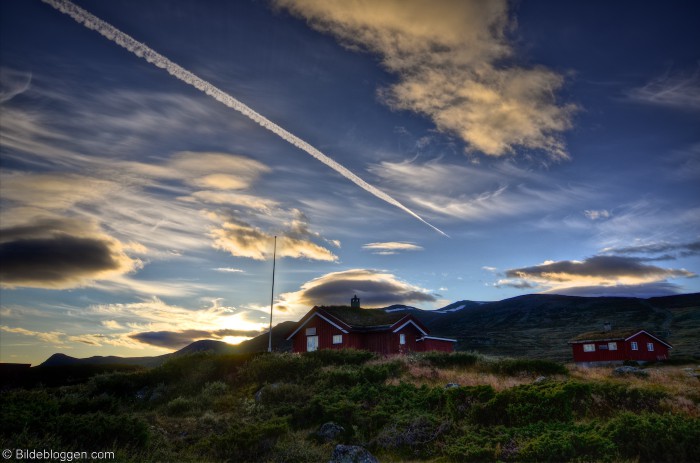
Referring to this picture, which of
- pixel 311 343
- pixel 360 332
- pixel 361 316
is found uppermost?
pixel 361 316

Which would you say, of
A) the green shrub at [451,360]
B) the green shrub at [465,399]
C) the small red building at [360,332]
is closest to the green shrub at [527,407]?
the green shrub at [465,399]

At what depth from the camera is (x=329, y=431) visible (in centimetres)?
1532

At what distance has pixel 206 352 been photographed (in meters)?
31.5

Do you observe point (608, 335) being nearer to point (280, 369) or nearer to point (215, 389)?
point (280, 369)

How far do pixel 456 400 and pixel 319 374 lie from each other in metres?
10.2

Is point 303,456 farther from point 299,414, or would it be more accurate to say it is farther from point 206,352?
point 206,352

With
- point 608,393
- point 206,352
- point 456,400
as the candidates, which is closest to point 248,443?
point 456,400

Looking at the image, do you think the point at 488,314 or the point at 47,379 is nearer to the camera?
the point at 47,379

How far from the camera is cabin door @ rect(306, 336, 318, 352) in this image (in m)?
42.8

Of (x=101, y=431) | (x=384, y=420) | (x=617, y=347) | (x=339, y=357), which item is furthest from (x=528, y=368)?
(x=617, y=347)

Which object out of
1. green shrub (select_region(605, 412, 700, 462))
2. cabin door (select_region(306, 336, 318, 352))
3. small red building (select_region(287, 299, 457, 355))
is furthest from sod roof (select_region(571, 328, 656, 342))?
green shrub (select_region(605, 412, 700, 462))

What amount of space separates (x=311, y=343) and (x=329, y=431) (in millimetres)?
28324

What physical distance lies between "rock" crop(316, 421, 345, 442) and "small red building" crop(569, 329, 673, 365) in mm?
59199

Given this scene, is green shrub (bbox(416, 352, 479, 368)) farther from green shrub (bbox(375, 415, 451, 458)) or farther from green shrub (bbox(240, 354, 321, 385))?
green shrub (bbox(375, 415, 451, 458))
